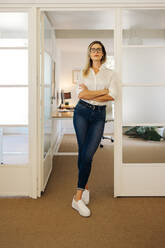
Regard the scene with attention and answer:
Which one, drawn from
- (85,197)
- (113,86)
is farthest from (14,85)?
(85,197)

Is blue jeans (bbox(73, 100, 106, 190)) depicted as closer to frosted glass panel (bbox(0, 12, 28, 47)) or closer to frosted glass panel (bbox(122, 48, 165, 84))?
frosted glass panel (bbox(122, 48, 165, 84))

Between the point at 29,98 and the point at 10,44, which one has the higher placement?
the point at 10,44

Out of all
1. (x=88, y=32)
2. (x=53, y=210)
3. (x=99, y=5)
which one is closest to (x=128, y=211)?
(x=53, y=210)

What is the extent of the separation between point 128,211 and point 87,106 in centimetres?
105

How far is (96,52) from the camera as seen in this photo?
2.72m

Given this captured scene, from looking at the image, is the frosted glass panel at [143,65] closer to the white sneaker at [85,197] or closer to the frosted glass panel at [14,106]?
the frosted glass panel at [14,106]

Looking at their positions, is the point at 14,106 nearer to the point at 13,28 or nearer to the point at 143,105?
the point at 13,28

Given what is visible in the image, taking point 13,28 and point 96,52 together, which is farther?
point 13,28

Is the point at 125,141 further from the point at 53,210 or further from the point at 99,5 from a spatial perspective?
the point at 99,5

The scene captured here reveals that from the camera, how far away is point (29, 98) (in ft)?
9.72

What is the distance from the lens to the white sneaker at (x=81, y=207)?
2557 mm

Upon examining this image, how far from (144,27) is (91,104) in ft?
3.47

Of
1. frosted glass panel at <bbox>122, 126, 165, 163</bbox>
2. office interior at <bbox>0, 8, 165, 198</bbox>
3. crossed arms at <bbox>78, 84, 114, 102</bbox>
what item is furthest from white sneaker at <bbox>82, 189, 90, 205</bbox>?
crossed arms at <bbox>78, 84, 114, 102</bbox>

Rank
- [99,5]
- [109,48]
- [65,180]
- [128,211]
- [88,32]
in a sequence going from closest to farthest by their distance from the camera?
[128,211], [99,5], [65,180], [88,32], [109,48]
